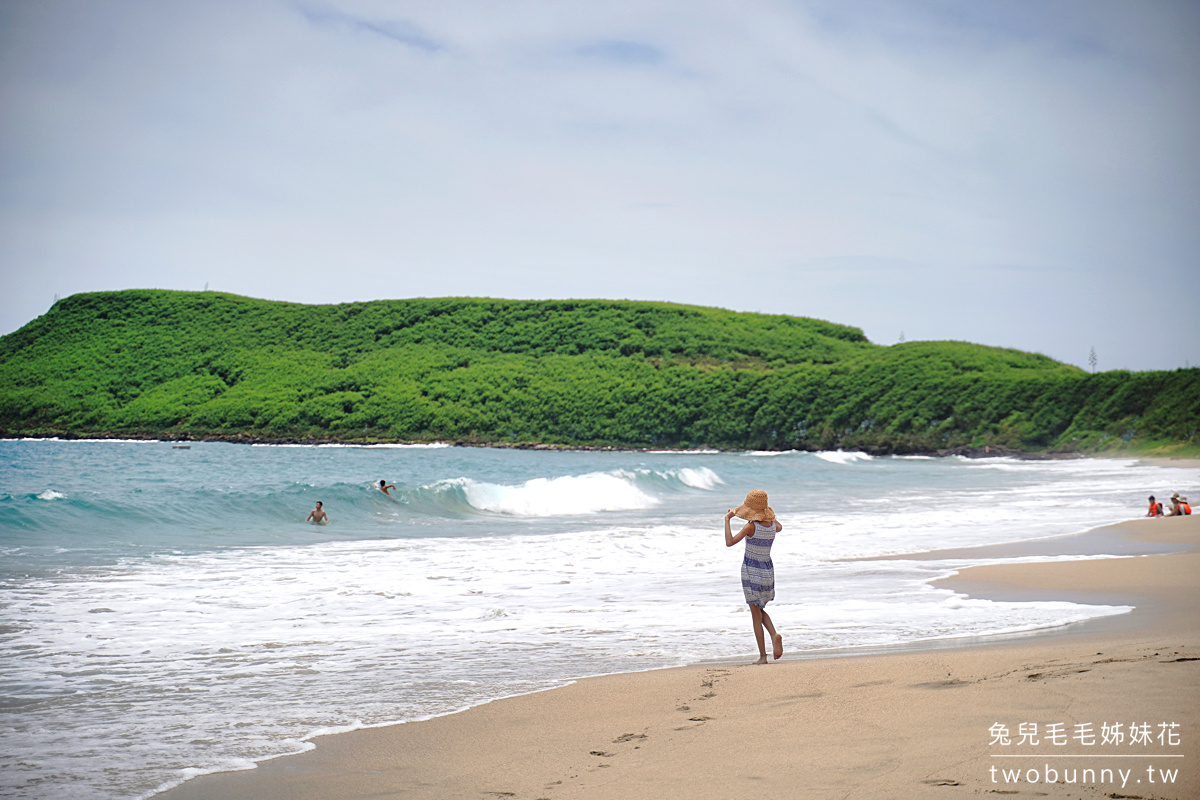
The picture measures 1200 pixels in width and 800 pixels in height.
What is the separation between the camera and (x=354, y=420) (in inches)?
3728

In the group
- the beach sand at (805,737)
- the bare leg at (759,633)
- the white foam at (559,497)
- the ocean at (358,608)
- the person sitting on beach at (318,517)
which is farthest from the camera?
the white foam at (559,497)

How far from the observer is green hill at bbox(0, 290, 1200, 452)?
233 feet

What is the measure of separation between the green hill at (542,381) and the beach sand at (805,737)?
207 feet

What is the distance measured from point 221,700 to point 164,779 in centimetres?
150

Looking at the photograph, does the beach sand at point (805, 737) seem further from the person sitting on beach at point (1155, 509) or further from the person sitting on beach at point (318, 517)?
the person sitting on beach at point (1155, 509)

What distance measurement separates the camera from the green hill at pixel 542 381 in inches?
2795

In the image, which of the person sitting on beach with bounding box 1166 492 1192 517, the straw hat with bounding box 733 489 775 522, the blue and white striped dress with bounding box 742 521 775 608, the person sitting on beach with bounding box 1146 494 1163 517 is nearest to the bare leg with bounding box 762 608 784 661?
the blue and white striped dress with bounding box 742 521 775 608

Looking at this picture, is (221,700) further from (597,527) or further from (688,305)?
(688,305)

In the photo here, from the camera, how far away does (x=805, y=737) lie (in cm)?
450

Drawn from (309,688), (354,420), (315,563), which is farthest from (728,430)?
(309,688)

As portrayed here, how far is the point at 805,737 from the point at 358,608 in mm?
5928

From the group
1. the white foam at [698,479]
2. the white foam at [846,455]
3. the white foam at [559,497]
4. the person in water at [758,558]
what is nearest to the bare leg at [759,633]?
the person in water at [758,558]

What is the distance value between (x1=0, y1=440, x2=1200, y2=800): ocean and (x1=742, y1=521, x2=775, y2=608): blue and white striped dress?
2.07 ft

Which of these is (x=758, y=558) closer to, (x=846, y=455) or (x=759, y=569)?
(x=759, y=569)
